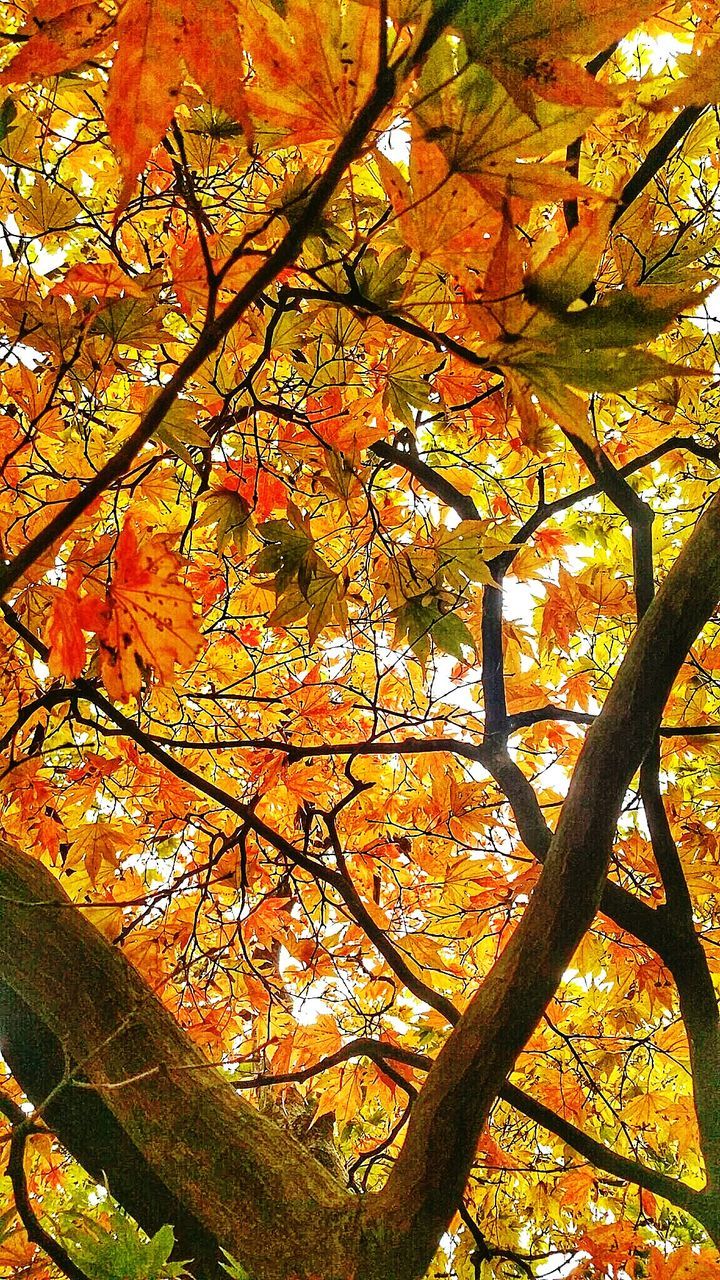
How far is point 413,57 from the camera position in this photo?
0.27 metres

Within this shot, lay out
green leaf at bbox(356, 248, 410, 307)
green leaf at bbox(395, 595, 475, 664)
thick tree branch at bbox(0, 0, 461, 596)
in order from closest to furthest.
Result: thick tree branch at bbox(0, 0, 461, 596), green leaf at bbox(356, 248, 410, 307), green leaf at bbox(395, 595, 475, 664)

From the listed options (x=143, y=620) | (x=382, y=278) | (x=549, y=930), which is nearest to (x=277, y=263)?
(x=143, y=620)

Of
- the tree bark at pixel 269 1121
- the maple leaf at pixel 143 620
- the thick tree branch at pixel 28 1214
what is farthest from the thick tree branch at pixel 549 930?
the maple leaf at pixel 143 620

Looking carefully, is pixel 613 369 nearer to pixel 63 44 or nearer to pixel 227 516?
pixel 63 44

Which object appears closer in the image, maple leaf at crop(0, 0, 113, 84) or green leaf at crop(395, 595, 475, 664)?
maple leaf at crop(0, 0, 113, 84)

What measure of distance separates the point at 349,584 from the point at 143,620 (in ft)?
2.38

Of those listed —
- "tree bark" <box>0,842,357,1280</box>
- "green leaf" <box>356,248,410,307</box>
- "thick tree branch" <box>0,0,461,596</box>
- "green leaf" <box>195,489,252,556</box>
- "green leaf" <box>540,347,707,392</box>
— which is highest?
"green leaf" <box>356,248,410,307</box>

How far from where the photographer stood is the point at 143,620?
0.54m

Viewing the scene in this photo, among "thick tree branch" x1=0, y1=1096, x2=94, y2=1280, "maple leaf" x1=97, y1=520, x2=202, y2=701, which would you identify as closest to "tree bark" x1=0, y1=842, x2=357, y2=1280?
"thick tree branch" x1=0, y1=1096, x2=94, y2=1280

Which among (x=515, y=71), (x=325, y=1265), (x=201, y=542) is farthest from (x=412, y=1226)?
(x=201, y=542)

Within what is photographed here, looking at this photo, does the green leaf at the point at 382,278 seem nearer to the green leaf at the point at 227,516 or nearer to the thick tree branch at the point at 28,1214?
the green leaf at the point at 227,516

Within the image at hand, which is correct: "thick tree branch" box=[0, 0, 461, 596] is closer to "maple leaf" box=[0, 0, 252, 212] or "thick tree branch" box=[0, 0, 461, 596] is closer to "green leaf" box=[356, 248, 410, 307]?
"maple leaf" box=[0, 0, 252, 212]

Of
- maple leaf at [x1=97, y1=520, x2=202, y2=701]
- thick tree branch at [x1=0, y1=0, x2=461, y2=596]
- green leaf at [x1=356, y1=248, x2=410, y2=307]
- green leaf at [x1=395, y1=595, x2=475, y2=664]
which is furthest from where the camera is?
green leaf at [x1=395, y1=595, x2=475, y2=664]

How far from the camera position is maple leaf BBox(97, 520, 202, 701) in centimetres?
53
